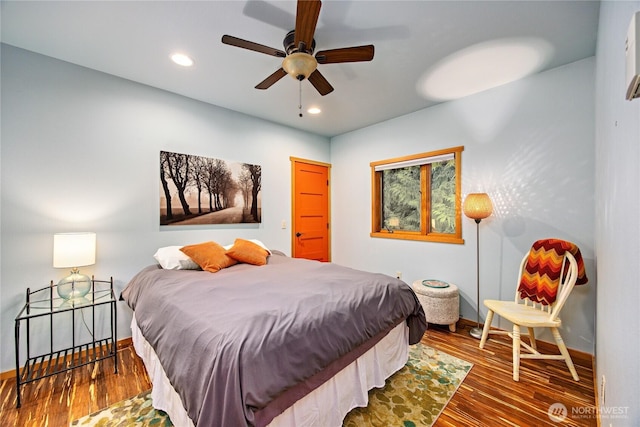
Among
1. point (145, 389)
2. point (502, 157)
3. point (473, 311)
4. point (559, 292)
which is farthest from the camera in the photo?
point (473, 311)

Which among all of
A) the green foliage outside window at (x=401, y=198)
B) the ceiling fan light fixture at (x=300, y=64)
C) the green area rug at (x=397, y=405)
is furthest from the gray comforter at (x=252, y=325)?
the green foliage outside window at (x=401, y=198)

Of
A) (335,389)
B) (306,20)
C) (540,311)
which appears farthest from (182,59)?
(540,311)

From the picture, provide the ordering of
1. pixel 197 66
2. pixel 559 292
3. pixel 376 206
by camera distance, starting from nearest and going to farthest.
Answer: pixel 559 292, pixel 197 66, pixel 376 206

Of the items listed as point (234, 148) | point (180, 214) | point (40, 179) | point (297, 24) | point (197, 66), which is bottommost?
point (180, 214)

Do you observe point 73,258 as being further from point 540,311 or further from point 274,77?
point 540,311

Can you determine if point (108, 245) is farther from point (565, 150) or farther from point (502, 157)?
point (565, 150)

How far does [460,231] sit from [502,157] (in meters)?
0.93

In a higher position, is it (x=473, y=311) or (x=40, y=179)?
(x=40, y=179)

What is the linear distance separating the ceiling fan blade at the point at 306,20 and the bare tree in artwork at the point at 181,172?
1921 mm

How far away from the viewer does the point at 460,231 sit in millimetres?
3092

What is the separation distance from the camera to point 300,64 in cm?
177

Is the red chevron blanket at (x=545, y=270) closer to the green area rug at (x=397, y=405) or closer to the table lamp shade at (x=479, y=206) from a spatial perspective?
the table lamp shade at (x=479, y=206)

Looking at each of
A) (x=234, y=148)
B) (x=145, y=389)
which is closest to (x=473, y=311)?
(x=145, y=389)

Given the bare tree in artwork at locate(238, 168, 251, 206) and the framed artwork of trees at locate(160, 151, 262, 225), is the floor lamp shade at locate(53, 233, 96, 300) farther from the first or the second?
the bare tree in artwork at locate(238, 168, 251, 206)
